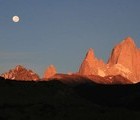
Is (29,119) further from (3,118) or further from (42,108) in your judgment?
(42,108)

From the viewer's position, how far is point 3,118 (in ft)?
379

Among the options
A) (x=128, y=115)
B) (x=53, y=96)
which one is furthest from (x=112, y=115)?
(x=53, y=96)

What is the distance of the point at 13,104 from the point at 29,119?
42.1 metres

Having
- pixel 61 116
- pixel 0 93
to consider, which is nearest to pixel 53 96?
pixel 0 93

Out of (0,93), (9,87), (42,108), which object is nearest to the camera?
(42,108)

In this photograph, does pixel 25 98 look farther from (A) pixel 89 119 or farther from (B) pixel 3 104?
(A) pixel 89 119

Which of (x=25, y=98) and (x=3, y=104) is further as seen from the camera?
(x=25, y=98)

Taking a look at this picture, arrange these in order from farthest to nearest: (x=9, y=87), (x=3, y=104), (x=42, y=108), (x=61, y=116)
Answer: (x=9, y=87) < (x=3, y=104) < (x=42, y=108) < (x=61, y=116)

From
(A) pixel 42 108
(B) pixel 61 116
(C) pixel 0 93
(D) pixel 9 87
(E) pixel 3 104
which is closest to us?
→ (B) pixel 61 116

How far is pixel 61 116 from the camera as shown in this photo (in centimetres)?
12044

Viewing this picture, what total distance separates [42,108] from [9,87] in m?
56.6

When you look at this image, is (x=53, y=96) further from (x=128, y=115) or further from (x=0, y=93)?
(x=128, y=115)

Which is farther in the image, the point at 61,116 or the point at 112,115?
the point at 61,116

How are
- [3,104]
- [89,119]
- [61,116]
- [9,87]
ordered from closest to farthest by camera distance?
[89,119] → [61,116] → [3,104] → [9,87]
